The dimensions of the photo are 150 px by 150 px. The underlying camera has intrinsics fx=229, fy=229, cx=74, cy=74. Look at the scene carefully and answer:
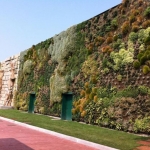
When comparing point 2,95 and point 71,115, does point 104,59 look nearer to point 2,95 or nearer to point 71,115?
point 71,115

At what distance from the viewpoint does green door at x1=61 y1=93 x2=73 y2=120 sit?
1877cm

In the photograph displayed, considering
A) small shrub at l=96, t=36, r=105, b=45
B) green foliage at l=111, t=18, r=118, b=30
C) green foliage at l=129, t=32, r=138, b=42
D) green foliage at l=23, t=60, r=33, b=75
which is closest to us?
green foliage at l=129, t=32, r=138, b=42

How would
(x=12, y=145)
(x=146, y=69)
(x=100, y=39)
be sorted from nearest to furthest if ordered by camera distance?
1. (x=12, y=145)
2. (x=146, y=69)
3. (x=100, y=39)

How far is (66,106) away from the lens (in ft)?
63.7

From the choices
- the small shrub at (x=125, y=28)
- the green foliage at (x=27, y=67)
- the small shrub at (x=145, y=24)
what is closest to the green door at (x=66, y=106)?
the small shrub at (x=125, y=28)

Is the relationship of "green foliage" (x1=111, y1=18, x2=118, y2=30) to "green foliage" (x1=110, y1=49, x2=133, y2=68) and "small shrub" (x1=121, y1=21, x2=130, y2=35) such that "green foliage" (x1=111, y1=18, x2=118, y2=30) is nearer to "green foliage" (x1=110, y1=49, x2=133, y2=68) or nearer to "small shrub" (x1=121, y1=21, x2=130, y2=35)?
"small shrub" (x1=121, y1=21, x2=130, y2=35)

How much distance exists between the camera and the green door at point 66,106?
18.8 meters

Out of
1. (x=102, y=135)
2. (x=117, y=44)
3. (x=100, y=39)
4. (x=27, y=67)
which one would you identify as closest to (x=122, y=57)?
(x=117, y=44)

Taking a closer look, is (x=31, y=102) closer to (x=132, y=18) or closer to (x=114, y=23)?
(x=114, y=23)

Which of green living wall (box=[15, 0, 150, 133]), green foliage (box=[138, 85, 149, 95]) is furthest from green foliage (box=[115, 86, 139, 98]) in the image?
green foliage (box=[138, 85, 149, 95])

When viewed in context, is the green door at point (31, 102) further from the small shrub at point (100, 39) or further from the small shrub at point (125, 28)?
the small shrub at point (125, 28)

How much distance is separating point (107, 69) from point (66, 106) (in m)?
5.85

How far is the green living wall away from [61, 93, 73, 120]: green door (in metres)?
0.56

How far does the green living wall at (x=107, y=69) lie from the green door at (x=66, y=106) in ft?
1.83
